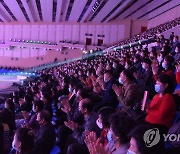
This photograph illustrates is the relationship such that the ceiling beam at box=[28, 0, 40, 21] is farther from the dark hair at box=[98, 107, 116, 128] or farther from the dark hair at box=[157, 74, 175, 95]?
the dark hair at box=[98, 107, 116, 128]

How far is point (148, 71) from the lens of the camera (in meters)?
5.57

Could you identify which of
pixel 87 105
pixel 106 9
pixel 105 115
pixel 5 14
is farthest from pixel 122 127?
pixel 5 14

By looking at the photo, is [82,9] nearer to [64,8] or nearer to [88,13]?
[64,8]

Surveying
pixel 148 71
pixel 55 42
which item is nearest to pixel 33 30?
pixel 55 42

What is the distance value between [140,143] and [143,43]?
39.4 ft

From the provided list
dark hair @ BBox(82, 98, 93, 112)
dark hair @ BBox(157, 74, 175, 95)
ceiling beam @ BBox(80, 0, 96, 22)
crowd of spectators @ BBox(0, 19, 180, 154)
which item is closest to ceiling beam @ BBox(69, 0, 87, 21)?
ceiling beam @ BBox(80, 0, 96, 22)

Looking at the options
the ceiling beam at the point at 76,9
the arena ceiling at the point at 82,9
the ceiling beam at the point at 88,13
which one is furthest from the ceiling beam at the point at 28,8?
the ceiling beam at the point at 88,13

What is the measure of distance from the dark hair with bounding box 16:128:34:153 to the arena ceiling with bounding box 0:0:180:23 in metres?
16.3

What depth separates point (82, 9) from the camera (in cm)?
2188

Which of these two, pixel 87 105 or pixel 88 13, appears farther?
pixel 88 13

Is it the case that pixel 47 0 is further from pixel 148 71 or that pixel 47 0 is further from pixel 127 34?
pixel 148 71

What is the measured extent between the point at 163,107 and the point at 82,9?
19.1m

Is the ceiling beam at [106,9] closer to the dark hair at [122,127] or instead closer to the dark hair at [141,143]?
the dark hair at [122,127]

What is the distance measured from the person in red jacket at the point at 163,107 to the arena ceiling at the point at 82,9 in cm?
1610
